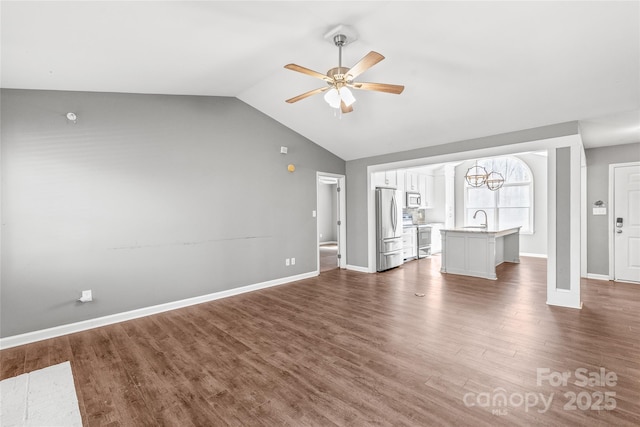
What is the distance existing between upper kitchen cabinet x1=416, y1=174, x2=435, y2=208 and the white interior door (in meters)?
3.87

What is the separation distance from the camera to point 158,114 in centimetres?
378

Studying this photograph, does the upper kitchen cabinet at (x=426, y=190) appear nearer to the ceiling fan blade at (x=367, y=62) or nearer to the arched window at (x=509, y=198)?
the arched window at (x=509, y=198)

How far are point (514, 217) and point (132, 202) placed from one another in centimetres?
899

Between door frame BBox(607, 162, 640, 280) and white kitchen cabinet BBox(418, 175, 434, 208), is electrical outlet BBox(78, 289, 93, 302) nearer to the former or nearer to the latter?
white kitchen cabinet BBox(418, 175, 434, 208)

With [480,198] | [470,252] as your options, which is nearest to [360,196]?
[470,252]

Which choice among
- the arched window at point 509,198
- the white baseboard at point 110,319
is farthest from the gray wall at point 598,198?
the white baseboard at point 110,319

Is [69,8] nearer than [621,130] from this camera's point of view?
Yes

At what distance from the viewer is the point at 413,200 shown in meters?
7.51

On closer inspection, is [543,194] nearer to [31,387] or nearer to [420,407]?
[420,407]

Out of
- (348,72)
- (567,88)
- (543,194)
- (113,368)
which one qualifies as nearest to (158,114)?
(348,72)

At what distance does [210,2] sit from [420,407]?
3.29m

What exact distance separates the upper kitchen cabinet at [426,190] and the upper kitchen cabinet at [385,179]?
53.8 inches

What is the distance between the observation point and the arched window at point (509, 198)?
7632 mm

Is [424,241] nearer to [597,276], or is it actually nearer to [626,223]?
[597,276]
